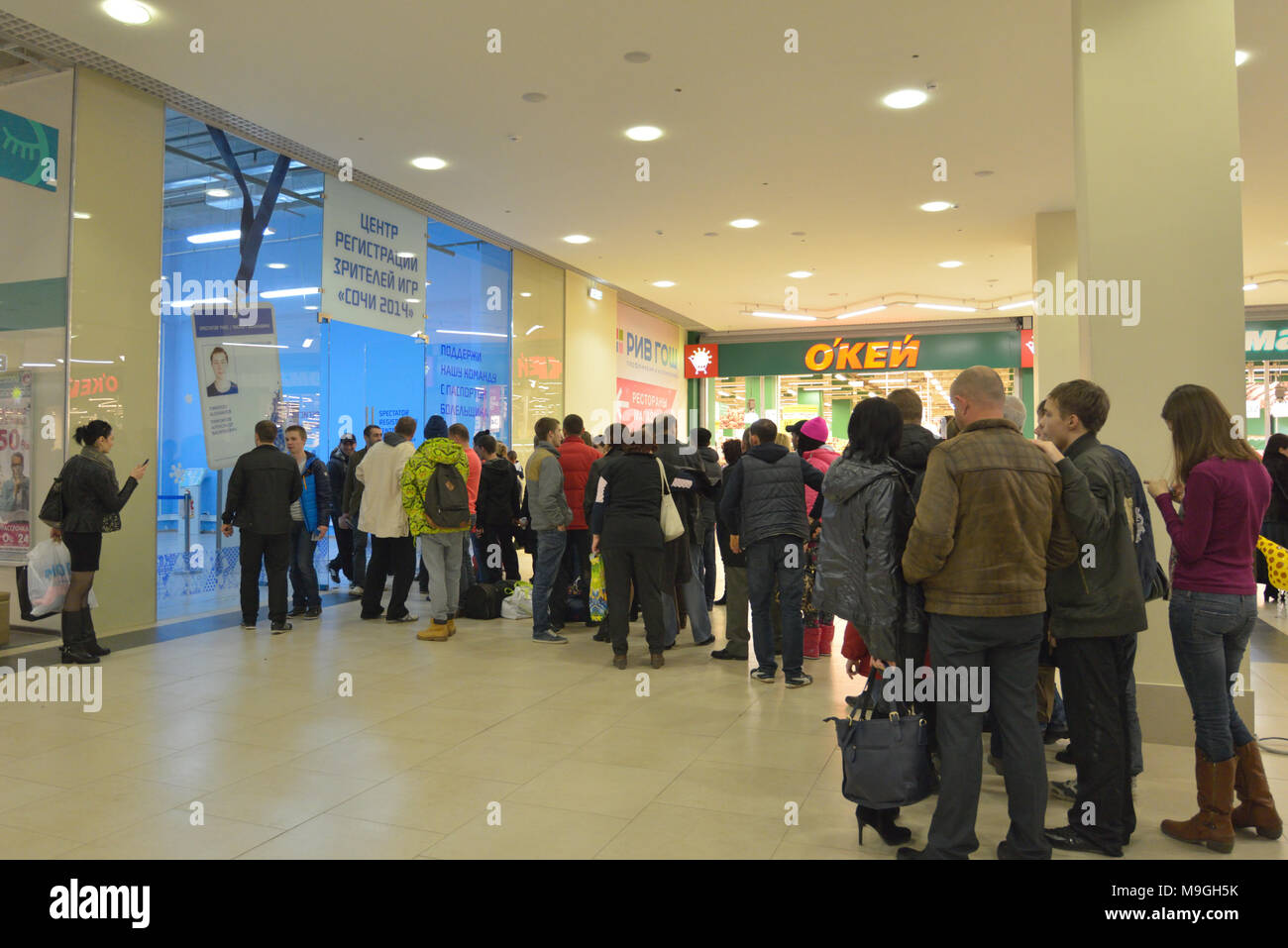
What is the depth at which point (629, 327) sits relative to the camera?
15672 millimetres

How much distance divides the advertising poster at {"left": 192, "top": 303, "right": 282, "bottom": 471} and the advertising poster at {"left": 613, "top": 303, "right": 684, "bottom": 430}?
22.8 feet

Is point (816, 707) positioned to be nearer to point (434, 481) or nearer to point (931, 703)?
point (931, 703)

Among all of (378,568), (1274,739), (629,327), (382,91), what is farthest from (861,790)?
(629,327)

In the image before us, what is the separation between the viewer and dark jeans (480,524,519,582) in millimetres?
8143

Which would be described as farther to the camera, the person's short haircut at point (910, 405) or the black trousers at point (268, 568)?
the black trousers at point (268, 568)

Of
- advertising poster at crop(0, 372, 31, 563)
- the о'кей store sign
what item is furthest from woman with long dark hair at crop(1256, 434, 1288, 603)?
advertising poster at crop(0, 372, 31, 563)

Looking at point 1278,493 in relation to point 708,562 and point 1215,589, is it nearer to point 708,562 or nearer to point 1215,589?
point 708,562

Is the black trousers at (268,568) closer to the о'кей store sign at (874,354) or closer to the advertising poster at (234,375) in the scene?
the advertising poster at (234,375)

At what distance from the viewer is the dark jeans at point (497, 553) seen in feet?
26.7

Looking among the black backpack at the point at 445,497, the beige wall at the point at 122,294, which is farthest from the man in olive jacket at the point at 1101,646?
the beige wall at the point at 122,294

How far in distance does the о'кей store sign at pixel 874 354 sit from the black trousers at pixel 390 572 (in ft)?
38.8

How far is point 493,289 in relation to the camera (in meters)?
11.6
